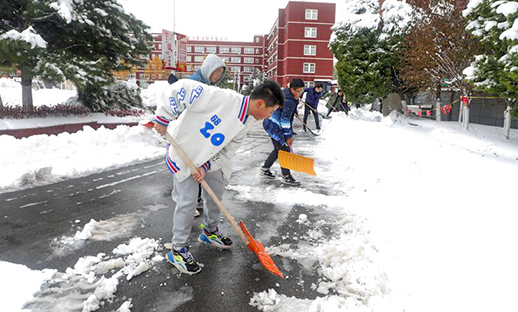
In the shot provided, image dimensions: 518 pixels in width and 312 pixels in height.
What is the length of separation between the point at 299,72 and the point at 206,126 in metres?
51.2

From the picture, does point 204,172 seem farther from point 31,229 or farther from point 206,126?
point 31,229

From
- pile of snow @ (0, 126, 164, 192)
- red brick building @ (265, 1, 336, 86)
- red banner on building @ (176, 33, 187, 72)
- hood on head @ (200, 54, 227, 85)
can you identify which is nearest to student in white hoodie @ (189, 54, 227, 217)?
hood on head @ (200, 54, 227, 85)

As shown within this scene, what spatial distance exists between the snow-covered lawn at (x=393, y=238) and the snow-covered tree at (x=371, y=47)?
9998 millimetres

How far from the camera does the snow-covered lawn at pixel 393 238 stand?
252 cm

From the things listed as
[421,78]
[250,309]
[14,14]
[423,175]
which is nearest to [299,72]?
[421,78]

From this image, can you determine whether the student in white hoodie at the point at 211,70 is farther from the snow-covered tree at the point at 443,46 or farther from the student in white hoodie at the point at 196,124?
the snow-covered tree at the point at 443,46

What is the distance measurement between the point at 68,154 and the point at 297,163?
17.5ft

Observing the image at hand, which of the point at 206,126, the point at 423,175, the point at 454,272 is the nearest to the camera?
the point at 454,272

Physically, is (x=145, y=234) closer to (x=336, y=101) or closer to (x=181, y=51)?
(x=336, y=101)

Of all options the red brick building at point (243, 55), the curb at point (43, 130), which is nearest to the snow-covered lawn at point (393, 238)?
the curb at point (43, 130)

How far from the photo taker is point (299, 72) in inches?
2048

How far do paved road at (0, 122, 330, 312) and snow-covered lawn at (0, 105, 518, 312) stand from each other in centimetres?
16

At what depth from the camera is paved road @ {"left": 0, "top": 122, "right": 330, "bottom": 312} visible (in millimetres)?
2659

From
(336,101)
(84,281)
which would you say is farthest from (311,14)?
(84,281)
